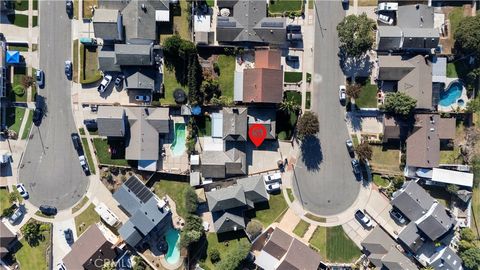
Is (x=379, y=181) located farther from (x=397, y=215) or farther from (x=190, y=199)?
(x=190, y=199)

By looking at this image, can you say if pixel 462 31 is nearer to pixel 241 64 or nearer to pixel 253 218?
pixel 241 64

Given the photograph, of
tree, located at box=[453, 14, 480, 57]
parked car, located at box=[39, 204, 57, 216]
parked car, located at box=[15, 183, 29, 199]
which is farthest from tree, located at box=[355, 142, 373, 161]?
parked car, located at box=[15, 183, 29, 199]

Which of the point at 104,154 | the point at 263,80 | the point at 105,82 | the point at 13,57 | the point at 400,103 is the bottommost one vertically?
the point at 104,154

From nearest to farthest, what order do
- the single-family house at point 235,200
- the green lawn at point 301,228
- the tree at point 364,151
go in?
the tree at point 364,151 → the single-family house at point 235,200 → the green lawn at point 301,228

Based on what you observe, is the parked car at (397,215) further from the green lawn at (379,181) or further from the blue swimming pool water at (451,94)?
the blue swimming pool water at (451,94)

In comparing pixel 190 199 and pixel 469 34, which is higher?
pixel 469 34

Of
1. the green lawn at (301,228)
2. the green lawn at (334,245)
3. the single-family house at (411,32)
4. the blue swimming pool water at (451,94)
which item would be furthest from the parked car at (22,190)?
the blue swimming pool water at (451,94)

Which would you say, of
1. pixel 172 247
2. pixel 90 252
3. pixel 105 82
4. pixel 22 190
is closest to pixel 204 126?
pixel 105 82
